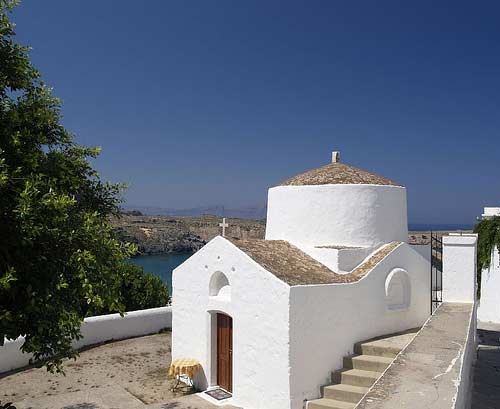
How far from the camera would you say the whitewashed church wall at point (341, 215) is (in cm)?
1074

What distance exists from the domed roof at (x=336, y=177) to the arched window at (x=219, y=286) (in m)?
3.03

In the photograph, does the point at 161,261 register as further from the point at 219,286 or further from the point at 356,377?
the point at 356,377

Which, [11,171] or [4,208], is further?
[11,171]

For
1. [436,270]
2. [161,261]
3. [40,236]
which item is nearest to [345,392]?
[40,236]

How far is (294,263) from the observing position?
968cm

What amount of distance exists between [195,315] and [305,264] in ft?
9.38

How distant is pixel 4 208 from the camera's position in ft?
13.3

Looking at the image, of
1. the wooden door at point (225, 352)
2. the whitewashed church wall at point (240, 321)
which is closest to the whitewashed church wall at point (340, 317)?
the whitewashed church wall at point (240, 321)

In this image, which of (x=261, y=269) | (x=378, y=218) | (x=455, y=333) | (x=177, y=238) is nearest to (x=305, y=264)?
(x=261, y=269)

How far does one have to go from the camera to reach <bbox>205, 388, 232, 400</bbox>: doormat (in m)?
9.36

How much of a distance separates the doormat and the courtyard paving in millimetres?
316

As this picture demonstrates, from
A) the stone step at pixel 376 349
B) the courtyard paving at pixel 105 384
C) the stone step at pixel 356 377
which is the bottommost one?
the courtyard paving at pixel 105 384

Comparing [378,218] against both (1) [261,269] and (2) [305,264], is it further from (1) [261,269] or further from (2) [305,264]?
(1) [261,269]

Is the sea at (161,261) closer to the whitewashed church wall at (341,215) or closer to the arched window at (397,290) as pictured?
the whitewashed church wall at (341,215)
